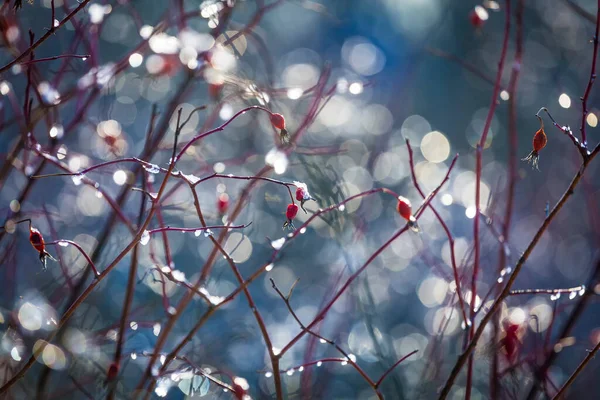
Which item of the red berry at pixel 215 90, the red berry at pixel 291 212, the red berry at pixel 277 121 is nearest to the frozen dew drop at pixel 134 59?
the red berry at pixel 215 90

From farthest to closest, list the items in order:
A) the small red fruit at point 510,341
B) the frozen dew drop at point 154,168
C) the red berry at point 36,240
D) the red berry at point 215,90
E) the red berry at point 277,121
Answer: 1. the red berry at point 215,90
2. the small red fruit at point 510,341
3. the red berry at point 277,121
4. the red berry at point 36,240
5. the frozen dew drop at point 154,168

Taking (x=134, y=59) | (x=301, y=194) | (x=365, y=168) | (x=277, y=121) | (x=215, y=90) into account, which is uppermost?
(x=365, y=168)

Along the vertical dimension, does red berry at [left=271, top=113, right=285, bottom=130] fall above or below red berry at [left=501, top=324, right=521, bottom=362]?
above

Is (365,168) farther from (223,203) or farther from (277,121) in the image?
(277,121)

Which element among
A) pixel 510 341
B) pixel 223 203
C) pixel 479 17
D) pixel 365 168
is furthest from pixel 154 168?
pixel 365 168

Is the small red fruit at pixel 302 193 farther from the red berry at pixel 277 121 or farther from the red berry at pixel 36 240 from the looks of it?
the red berry at pixel 36 240

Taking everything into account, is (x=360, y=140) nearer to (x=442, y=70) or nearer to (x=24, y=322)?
(x=442, y=70)

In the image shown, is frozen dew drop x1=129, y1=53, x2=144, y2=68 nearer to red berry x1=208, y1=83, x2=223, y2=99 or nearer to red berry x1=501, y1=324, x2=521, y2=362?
red berry x1=208, y1=83, x2=223, y2=99

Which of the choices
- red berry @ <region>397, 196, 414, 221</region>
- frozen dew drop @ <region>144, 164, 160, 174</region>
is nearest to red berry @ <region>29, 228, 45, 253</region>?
frozen dew drop @ <region>144, 164, 160, 174</region>

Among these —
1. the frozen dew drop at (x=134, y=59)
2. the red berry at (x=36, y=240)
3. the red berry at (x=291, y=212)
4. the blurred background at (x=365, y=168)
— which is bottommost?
the red berry at (x=36, y=240)

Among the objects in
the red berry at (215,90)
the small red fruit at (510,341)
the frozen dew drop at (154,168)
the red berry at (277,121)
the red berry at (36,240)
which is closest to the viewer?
the frozen dew drop at (154,168)

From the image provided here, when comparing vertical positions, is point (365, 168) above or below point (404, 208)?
above
